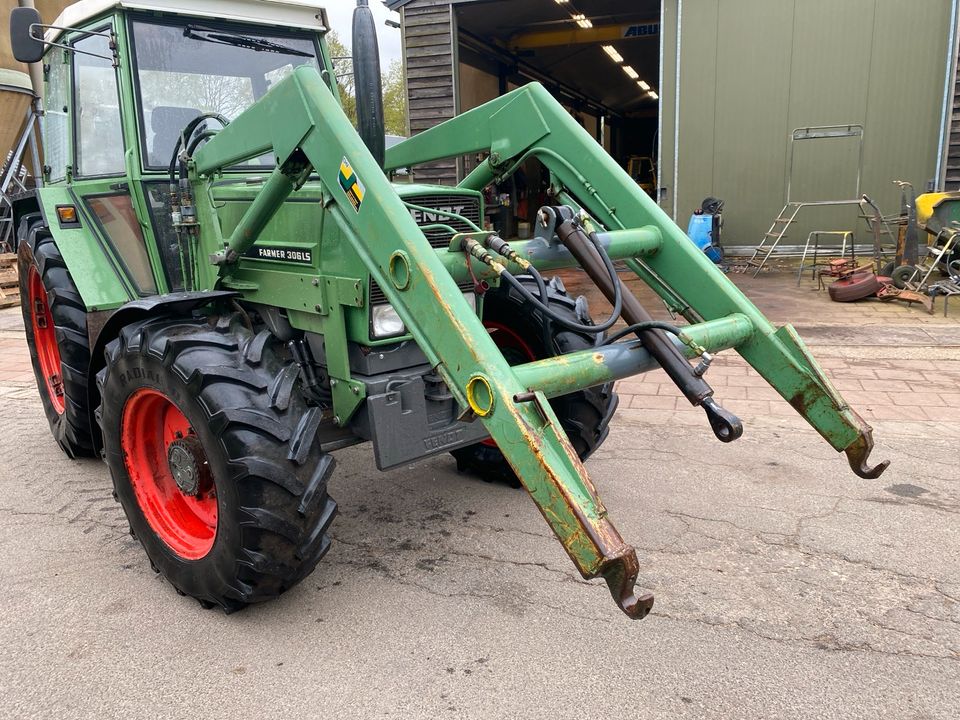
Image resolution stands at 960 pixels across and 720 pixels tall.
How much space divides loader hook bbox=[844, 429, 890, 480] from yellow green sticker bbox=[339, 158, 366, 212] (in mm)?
1794

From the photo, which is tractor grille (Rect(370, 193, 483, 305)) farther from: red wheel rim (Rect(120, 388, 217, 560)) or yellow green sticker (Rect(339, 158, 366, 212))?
red wheel rim (Rect(120, 388, 217, 560))

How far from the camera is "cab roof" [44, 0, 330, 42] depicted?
339cm

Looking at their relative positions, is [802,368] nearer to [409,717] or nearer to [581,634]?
[581,634]

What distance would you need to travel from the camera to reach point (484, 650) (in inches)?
97.7

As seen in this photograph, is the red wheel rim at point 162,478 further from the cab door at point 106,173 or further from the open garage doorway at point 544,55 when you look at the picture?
the open garage doorway at point 544,55

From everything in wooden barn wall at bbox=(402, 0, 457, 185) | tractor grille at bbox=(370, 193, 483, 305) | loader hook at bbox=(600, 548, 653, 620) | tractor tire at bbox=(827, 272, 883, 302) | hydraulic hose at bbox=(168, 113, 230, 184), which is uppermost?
wooden barn wall at bbox=(402, 0, 457, 185)

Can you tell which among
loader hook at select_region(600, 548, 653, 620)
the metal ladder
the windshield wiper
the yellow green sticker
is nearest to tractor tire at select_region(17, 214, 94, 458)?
the windshield wiper

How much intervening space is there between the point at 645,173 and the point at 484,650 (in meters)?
22.9

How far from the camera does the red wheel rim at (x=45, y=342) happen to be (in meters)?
4.62

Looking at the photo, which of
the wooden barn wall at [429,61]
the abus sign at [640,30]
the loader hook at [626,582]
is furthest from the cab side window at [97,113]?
the abus sign at [640,30]

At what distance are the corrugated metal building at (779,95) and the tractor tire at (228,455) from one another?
9.48 meters

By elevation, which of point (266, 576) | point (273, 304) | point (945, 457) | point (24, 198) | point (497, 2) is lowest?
point (945, 457)

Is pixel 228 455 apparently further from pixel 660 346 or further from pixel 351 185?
pixel 660 346

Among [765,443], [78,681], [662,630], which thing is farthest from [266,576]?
[765,443]
